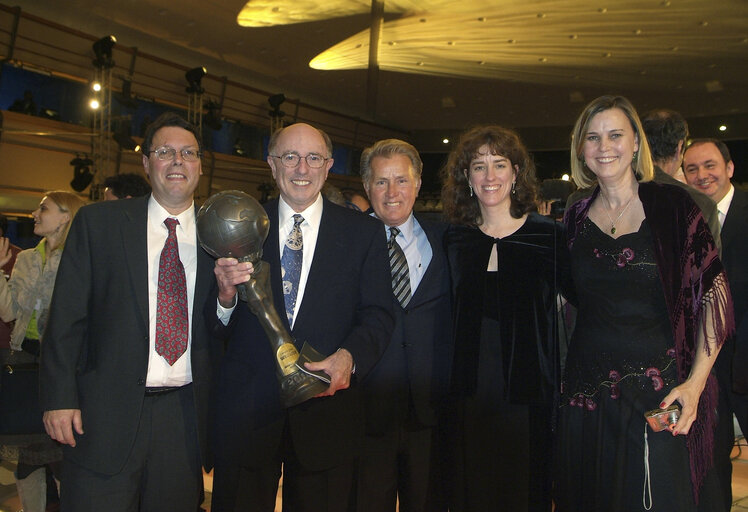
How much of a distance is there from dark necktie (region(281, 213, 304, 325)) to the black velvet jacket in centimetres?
73

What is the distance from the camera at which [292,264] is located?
2.24 m

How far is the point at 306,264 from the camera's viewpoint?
7.44ft

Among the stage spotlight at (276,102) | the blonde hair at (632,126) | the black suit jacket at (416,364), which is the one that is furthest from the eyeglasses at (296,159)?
the stage spotlight at (276,102)

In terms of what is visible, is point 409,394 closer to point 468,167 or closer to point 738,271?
point 468,167

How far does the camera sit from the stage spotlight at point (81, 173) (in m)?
10.8

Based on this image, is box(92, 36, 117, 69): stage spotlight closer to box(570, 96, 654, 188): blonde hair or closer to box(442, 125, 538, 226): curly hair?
box(442, 125, 538, 226): curly hair

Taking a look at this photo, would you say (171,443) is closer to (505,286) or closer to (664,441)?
(505,286)

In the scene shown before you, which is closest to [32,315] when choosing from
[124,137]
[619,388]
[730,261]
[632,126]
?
[619,388]

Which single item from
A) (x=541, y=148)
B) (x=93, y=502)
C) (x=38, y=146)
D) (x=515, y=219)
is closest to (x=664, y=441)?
(x=515, y=219)

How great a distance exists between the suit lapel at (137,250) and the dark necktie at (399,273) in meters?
1.02

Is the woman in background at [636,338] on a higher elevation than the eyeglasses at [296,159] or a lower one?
lower

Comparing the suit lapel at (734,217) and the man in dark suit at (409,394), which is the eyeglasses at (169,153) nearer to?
the man in dark suit at (409,394)

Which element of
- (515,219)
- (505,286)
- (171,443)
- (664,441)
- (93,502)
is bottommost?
(93,502)

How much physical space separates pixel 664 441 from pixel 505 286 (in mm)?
798
